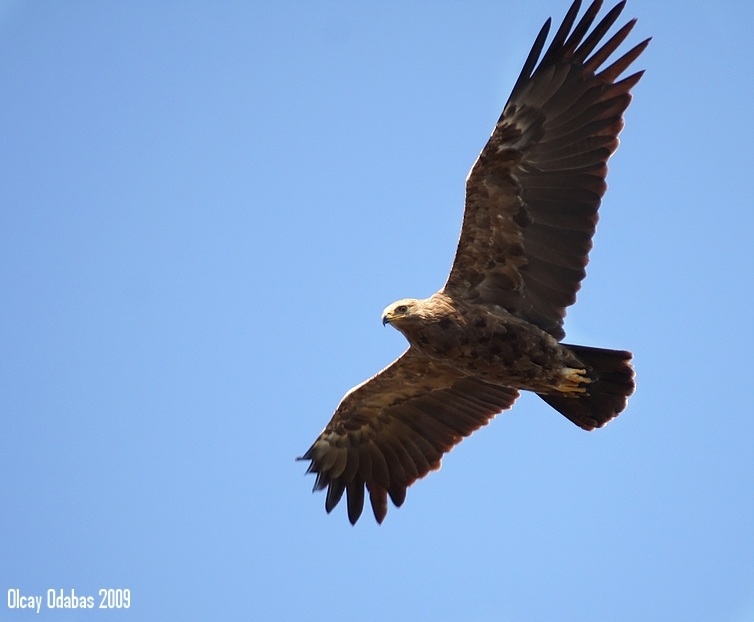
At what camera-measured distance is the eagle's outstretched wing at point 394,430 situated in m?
13.7

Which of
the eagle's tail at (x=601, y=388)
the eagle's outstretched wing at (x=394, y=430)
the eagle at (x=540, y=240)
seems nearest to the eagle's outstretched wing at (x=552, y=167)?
the eagle at (x=540, y=240)

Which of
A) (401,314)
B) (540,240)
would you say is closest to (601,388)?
(540,240)

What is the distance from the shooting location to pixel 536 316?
40.9ft

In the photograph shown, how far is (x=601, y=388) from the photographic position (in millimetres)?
12422

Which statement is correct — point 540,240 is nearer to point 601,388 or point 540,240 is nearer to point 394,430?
point 601,388

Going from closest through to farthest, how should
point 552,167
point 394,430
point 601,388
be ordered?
point 552,167
point 601,388
point 394,430

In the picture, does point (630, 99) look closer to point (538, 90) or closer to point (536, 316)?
point (538, 90)

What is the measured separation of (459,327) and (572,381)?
1342 millimetres

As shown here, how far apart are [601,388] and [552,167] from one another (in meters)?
2.43

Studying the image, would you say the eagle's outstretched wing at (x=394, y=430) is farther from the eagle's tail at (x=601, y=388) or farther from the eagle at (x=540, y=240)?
the eagle's tail at (x=601, y=388)

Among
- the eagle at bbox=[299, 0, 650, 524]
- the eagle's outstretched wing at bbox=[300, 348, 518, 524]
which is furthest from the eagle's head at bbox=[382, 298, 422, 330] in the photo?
the eagle's outstretched wing at bbox=[300, 348, 518, 524]

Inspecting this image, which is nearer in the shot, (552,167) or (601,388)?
(552,167)

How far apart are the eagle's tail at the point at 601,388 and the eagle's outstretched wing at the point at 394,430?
1.19m

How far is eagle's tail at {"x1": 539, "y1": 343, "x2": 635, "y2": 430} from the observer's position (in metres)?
12.3
